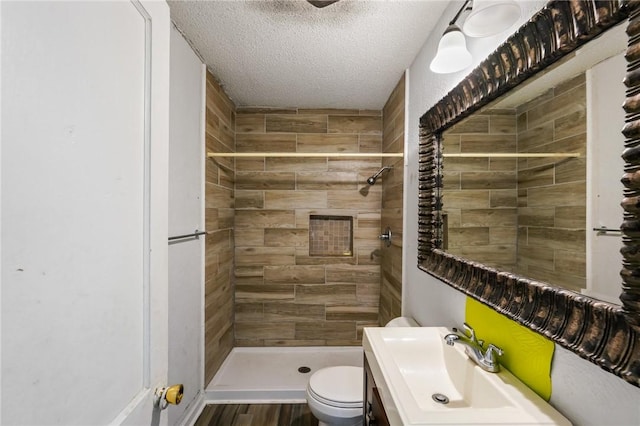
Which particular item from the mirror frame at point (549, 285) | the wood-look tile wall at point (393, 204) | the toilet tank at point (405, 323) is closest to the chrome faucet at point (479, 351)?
the mirror frame at point (549, 285)

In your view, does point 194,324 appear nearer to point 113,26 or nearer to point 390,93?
point 113,26

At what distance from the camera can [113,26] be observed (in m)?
0.63

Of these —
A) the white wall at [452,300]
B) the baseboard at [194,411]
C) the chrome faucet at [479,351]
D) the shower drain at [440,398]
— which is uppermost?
the white wall at [452,300]

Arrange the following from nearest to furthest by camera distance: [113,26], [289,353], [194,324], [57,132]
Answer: [57,132] → [113,26] → [194,324] → [289,353]

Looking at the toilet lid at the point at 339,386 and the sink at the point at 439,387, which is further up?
the sink at the point at 439,387

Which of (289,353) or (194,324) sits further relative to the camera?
(289,353)

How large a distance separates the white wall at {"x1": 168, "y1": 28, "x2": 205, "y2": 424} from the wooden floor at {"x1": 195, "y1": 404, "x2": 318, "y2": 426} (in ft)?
0.49

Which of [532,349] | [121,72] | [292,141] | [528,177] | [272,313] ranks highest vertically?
[292,141]

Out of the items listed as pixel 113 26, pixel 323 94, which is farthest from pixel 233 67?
pixel 113 26

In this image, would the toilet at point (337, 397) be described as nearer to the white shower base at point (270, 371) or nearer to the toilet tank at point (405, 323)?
the toilet tank at point (405, 323)

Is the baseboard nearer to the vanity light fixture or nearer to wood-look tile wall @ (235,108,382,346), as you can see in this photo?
wood-look tile wall @ (235,108,382,346)

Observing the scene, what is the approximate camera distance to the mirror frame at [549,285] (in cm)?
55

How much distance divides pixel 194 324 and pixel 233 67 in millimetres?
1826

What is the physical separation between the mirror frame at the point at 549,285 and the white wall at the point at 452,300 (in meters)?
0.07
